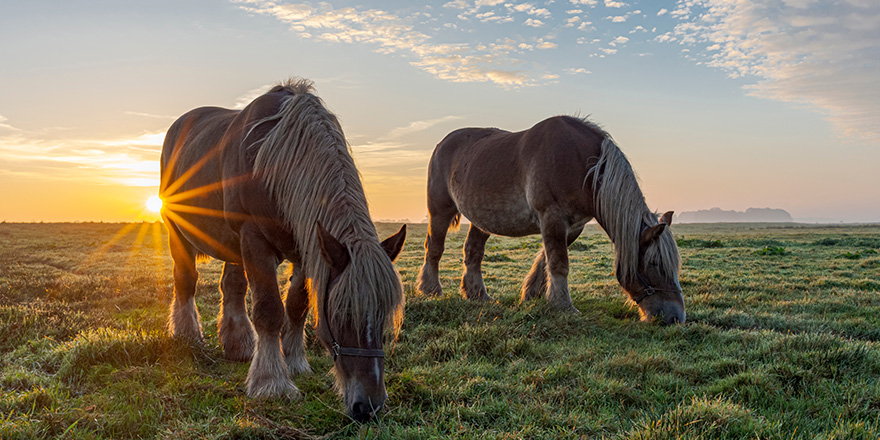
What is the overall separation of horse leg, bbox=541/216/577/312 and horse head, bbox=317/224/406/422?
4.13 m

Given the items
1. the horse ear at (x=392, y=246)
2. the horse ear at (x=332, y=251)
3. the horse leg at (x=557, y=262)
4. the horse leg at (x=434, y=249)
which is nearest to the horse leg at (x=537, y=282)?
the horse leg at (x=557, y=262)

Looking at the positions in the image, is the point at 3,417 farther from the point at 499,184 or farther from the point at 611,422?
the point at 499,184

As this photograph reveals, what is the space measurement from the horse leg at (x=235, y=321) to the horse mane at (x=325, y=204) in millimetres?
1822

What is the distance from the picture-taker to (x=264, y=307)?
427 centimetres

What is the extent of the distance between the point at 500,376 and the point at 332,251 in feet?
6.58

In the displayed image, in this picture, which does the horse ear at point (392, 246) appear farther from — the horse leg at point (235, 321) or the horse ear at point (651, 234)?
the horse ear at point (651, 234)

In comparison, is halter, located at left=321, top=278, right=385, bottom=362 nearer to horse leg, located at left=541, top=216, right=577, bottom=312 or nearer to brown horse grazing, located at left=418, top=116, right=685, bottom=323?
brown horse grazing, located at left=418, top=116, right=685, bottom=323

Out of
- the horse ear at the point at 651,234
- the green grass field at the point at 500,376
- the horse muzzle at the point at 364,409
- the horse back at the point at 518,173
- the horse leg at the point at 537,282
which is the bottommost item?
the green grass field at the point at 500,376

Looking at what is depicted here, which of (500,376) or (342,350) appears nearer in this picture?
(342,350)

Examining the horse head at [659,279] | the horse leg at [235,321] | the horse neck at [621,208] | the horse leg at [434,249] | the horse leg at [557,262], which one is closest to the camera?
the horse leg at [235,321]

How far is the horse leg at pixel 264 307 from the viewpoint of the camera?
4206 mm

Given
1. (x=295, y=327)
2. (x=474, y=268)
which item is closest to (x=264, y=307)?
(x=295, y=327)

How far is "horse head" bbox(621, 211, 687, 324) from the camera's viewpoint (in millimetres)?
6215

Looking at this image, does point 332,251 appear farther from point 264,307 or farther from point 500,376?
point 500,376
